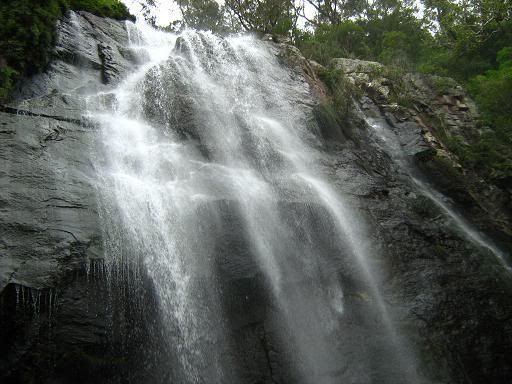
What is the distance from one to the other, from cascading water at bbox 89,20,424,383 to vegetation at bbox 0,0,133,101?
1853 millimetres

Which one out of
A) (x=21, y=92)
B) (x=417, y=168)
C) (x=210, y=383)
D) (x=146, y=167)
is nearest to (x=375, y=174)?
(x=417, y=168)

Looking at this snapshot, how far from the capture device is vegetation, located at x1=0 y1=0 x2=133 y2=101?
979 cm

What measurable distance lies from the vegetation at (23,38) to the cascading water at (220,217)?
6.08 ft

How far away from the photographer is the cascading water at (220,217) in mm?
7121

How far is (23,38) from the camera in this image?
33.6 ft

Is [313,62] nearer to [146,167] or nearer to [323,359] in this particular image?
[146,167]

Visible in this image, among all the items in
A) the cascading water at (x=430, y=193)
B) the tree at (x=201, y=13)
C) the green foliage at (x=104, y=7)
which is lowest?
the cascading water at (x=430, y=193)

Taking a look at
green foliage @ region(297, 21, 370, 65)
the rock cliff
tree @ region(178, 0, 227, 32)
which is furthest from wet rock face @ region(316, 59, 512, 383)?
tree @ region(178, 0, 227, 32)

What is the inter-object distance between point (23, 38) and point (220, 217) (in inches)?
270

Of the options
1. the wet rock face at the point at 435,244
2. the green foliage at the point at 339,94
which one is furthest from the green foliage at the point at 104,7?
the wet rock face at the point at 435,244

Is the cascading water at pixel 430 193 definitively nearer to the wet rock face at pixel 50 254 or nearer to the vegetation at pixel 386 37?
the vegetation at pixel 386 37

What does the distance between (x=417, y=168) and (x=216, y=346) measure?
8123 millimetres

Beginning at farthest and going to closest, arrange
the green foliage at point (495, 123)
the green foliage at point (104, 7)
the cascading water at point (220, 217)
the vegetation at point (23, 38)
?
the green foliage at point (104, 7) → the green foliage at point (495, 123) → the vegetation at point (23, 38) → the cascading water at point (220, 217)

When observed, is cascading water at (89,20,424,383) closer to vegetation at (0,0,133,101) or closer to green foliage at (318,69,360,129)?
green foliage at (318,69,360,129)
